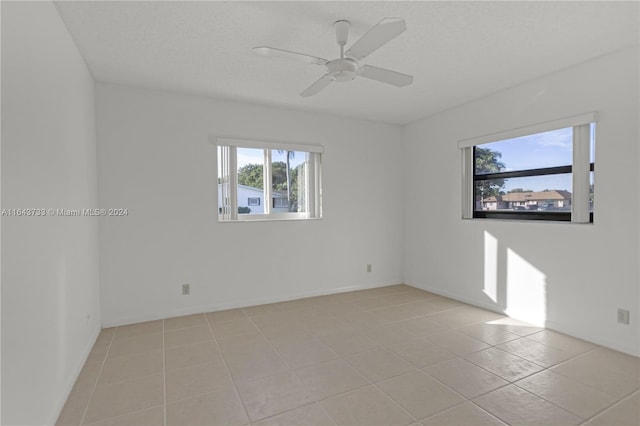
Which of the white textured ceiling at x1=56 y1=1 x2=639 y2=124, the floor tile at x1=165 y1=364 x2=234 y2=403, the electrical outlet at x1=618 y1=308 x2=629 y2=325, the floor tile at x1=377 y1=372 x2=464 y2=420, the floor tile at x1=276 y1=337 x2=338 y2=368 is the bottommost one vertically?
the floor tile at x1=377 y1=372 x2=464 y2=420

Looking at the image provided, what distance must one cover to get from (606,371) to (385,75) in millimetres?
2631

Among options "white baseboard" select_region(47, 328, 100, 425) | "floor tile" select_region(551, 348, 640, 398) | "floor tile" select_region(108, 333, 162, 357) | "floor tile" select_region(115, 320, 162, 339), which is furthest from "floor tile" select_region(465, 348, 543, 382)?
"floor tile" select_region(115, 320, 162, 339)

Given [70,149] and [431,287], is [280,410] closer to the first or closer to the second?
[70,149]

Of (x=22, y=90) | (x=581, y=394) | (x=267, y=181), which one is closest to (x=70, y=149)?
(x=22, y=90)

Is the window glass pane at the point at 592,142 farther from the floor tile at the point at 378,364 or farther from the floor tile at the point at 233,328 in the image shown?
the floor tile at the point at 233,328

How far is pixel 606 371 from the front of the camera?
230 centimetres

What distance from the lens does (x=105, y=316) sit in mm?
3203

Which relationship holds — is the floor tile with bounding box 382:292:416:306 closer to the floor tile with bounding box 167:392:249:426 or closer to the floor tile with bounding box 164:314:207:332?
the floor tile with bounding box 164:314:207:332

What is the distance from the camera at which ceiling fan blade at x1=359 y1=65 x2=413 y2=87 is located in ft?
7.22

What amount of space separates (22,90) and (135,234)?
2.04m

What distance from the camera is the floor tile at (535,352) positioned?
2.48 m

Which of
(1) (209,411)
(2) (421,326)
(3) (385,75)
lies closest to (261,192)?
(3) (385,75)

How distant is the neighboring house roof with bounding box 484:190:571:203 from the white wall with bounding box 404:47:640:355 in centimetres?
29

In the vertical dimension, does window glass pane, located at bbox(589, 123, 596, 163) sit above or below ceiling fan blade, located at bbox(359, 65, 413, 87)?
below
